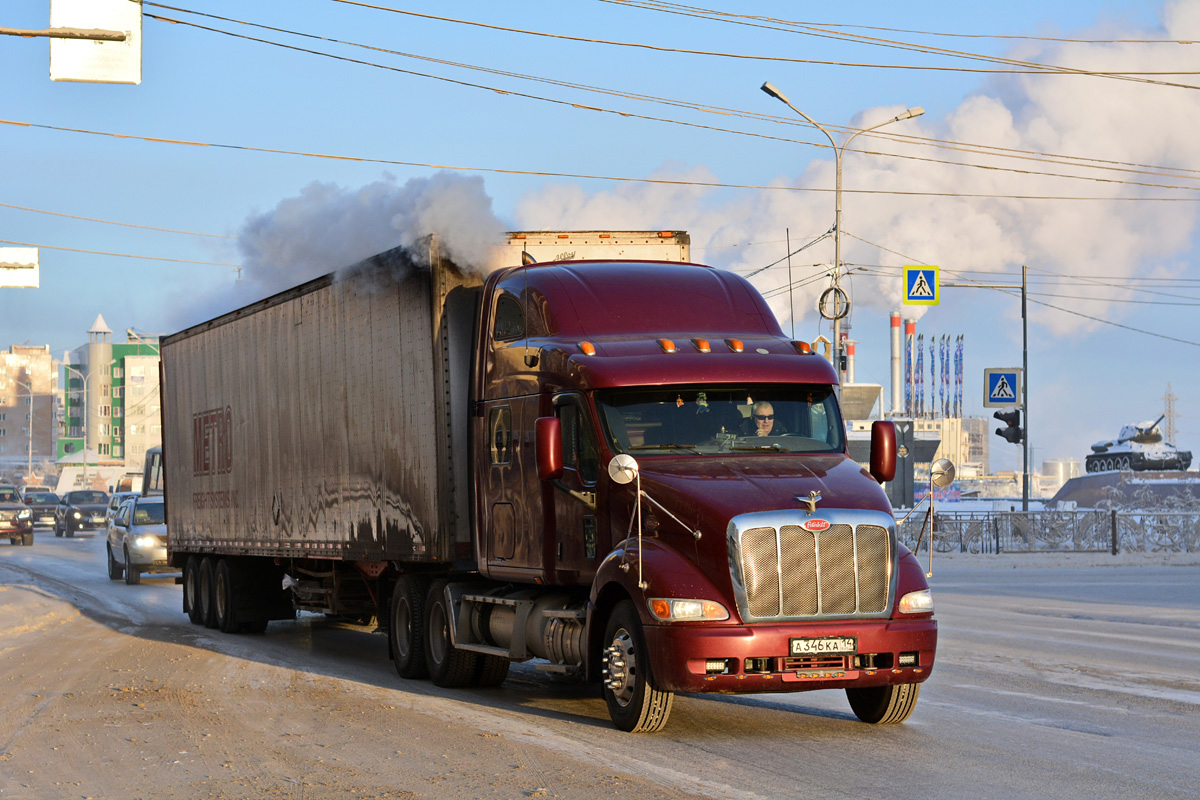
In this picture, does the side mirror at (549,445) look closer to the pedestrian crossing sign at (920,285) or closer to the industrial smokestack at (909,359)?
the pedestrian crossing sign at (920,285)

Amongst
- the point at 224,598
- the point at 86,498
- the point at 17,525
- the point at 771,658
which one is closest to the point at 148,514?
the point at 224,598

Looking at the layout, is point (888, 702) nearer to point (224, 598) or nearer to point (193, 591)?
point (224, 598)

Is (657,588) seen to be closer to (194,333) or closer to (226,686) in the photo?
(226,686)

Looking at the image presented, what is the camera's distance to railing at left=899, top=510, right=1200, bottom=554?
125ft

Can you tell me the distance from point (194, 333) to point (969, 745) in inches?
552

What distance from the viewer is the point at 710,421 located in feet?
34.3

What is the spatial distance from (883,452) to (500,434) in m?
3.17

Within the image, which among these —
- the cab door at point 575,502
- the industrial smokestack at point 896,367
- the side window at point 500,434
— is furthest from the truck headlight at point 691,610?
the industrial smokestack at point 896,367

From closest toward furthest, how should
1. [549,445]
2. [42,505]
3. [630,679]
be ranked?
[630,679] → [549,445] → [42,505]

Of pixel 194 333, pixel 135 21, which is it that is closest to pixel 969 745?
pixel 135 21

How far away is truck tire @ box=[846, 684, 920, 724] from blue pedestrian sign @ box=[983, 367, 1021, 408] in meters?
26.5

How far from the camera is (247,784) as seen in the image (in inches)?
321

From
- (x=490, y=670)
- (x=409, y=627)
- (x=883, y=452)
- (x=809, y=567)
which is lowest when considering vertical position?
(x=490, y=670)

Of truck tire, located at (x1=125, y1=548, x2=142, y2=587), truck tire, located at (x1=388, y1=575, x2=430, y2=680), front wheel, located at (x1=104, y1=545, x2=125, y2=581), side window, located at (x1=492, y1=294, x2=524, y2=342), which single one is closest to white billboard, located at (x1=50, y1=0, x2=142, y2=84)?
side window, located at (x1=492, y1=294, x2=524, y2=342)
